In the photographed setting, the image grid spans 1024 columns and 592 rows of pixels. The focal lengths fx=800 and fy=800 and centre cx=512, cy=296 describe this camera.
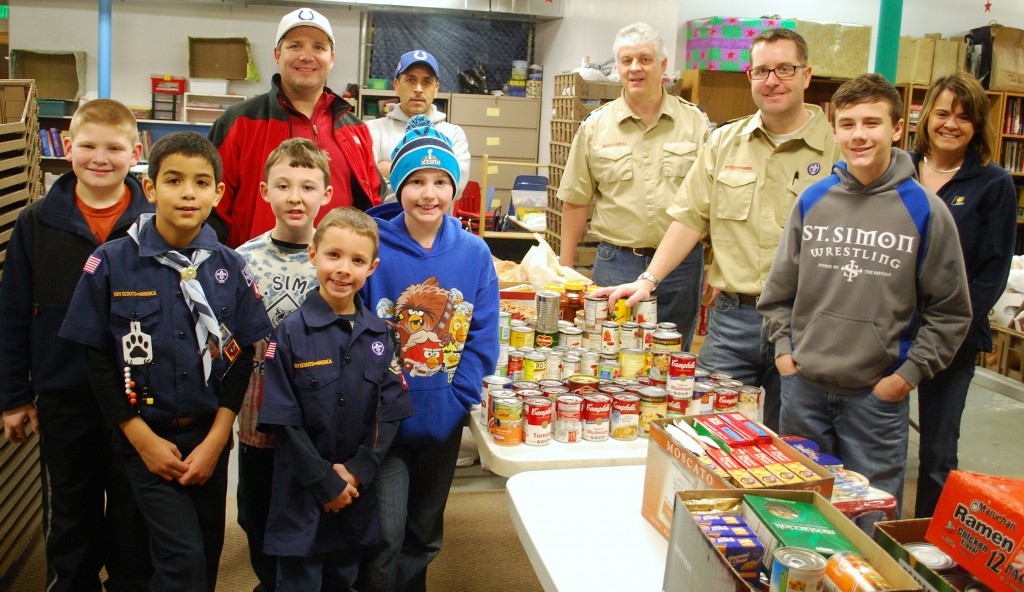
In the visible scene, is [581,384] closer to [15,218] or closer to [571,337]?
[571,337]

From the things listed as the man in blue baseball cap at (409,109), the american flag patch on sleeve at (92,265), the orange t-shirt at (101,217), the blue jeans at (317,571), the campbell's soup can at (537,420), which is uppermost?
the man in blue baseball cap at (409,109)

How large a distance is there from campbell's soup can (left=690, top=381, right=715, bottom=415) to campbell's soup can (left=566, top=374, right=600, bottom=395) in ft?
0.79

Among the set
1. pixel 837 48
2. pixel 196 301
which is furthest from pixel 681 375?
pixel 837 48

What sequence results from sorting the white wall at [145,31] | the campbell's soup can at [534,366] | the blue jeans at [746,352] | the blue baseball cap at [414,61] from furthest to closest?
the white wall at [145,31], the blue baseball cap at [414,61], the blue jeans at [746,352], the campbell's soup can at [534,366]

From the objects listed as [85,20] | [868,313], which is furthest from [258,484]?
[85,20]

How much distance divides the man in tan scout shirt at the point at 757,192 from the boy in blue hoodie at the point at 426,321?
2.37ft

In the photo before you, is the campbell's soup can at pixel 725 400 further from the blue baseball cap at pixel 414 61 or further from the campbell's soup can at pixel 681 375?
the blue baseball cap at pixel 414 61

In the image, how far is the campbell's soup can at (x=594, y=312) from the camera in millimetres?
2297

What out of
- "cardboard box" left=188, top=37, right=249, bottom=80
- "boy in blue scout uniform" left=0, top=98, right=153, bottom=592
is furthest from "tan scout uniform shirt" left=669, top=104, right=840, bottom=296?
"cardboard box" left=188, top=37, right=249, bottom=80

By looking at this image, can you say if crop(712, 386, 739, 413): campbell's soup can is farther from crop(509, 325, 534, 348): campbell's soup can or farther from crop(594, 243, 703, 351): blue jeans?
crop(594, 243, 703, 351): blue jeans

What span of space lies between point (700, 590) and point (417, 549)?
1269 millimetres

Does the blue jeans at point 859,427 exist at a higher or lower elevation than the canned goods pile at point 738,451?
lower

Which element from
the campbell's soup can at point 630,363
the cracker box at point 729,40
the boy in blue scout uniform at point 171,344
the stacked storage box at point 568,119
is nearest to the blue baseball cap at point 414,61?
the boy in blue scout uniform at point 171,344

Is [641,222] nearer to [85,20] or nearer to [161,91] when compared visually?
[161,91]
